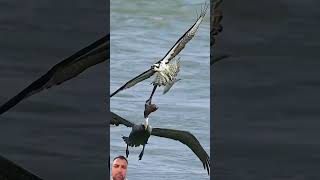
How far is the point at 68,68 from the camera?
4680mm

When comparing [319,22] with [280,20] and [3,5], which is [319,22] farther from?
[3,5]

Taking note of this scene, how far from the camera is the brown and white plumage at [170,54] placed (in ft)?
14.9

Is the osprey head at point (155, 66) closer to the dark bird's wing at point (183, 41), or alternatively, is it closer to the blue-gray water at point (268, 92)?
the dark bird's wing at point (183, 41)

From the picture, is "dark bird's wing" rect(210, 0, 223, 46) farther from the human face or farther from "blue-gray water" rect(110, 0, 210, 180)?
the human face

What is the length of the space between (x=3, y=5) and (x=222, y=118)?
132 cm

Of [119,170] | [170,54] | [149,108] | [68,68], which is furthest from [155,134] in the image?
[68,68]

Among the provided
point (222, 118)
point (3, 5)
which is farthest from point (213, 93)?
point (3, 5)

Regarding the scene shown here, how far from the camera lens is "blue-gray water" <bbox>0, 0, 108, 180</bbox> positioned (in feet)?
15.2

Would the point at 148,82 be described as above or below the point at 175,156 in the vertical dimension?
above

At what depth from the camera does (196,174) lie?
178 inches

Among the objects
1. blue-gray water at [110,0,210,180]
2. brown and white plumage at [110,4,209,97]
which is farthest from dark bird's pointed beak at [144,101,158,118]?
brown and white plumage at [110,4,209,97]

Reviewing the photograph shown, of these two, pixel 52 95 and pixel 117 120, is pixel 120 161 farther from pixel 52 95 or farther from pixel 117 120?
pixel 52 95

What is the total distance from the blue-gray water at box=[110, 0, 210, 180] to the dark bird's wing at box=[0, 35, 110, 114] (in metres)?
0.09

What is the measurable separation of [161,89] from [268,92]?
0.56m
